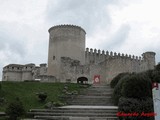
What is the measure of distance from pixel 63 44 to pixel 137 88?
23.6 meters

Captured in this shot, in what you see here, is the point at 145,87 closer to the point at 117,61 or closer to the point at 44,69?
the point at 117,61

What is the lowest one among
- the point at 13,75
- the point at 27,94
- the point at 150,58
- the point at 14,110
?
the point at 14,110

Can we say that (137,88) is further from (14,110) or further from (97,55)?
(97,55)

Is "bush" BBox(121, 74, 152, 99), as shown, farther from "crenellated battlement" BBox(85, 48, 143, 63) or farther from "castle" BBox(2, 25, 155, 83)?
"crenellated battlement" BBox(85, 48, 143, 63)

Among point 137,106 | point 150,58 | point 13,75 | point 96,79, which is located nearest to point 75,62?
point 96,79

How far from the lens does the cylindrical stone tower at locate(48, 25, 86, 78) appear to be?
114ft

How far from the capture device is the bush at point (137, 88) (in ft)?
39.1

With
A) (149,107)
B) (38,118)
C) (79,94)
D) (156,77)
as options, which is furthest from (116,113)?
(79,94)

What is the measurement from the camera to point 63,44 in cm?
3488

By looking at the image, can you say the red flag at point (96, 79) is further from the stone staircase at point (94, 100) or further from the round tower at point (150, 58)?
the round tower at point (150, 58)

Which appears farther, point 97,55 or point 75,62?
point 97,55

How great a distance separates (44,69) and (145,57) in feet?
55.8

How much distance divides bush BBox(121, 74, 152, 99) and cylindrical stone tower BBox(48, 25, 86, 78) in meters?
22.4

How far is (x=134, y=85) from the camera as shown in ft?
39.4
